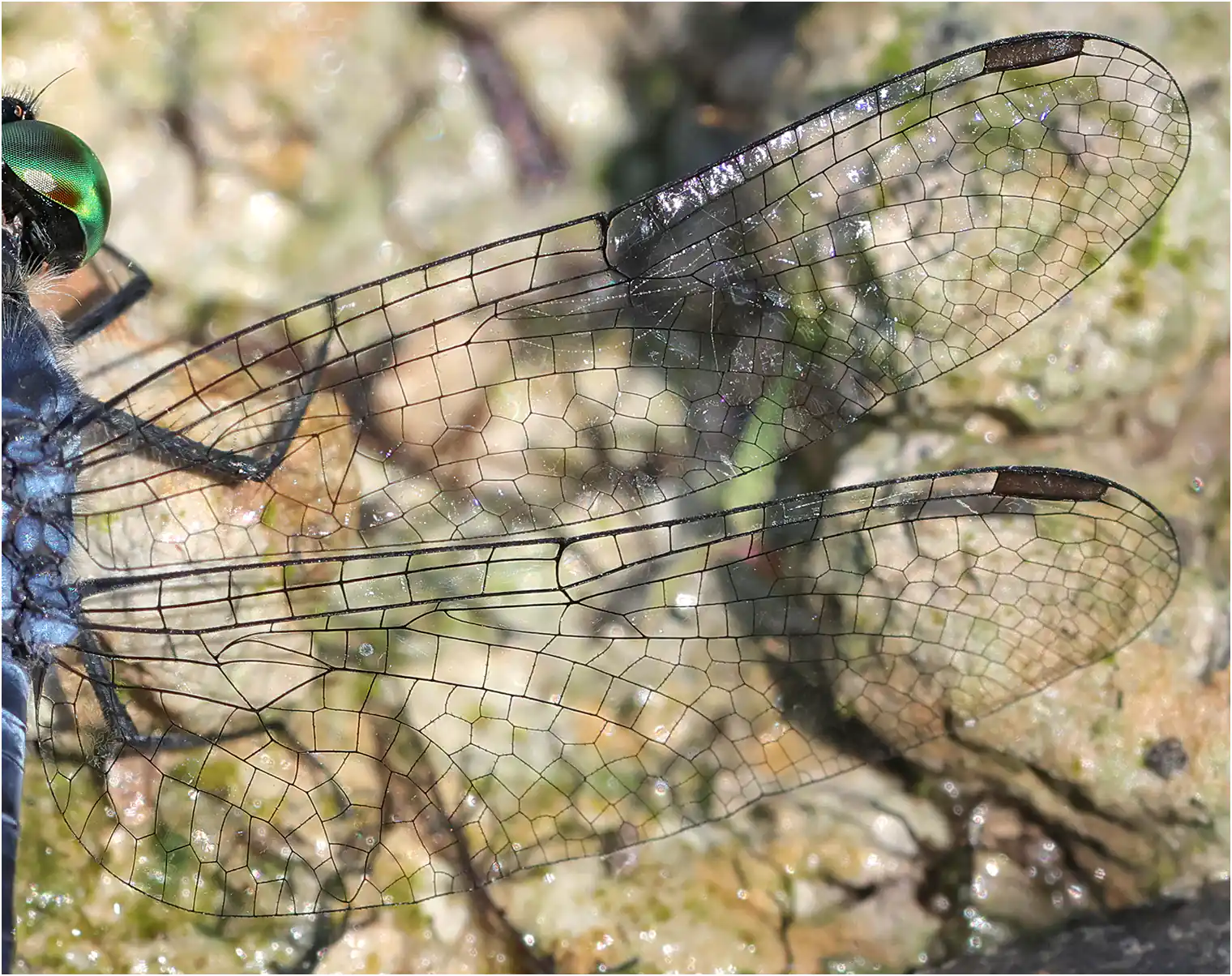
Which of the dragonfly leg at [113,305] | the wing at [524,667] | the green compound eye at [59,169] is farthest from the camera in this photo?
the dragonfly leg at [113,305]

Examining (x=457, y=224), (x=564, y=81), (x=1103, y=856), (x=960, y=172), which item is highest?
(x=564, y=81)

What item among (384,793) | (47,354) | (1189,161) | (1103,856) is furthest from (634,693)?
(1189,161)

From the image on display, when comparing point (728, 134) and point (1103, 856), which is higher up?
point (728, 134)

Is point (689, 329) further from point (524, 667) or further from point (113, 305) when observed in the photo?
point (113, 305)

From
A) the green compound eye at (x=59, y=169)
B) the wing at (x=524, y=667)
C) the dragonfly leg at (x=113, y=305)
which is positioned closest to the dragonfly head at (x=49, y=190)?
the green compound eye at (x=59, y=169)

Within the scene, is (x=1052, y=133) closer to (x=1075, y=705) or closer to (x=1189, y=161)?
(x=1189, y=161)

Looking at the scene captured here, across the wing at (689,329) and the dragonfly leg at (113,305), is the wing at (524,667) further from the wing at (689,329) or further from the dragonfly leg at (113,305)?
the dragonfly leg at (113,305)

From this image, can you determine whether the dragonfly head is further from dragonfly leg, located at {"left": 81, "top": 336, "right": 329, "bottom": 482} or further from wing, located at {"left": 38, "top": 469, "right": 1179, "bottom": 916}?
wing, located at {"left": 38, "top": 469, "right": 1179, "bottom": 916}
